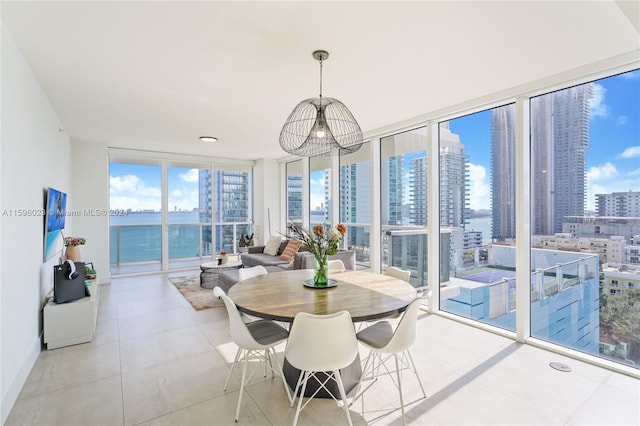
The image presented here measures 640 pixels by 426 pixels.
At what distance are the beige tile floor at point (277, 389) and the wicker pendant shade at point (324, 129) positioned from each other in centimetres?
197

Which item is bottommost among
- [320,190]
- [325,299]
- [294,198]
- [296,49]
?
[325,299]

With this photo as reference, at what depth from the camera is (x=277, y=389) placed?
2.50 metres

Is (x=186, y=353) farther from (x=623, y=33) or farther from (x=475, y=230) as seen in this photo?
(x=623, y=33)

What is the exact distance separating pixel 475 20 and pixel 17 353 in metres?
4.18

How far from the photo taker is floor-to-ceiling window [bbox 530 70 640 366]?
279 centimetres

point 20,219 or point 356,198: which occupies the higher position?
point 356,198

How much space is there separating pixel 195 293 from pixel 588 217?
522 centimetres

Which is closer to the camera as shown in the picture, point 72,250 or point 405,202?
point 72,250

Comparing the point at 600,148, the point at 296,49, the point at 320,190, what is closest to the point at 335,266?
the point at 296,49

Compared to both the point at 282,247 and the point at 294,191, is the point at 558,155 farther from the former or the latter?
the point at 294,191

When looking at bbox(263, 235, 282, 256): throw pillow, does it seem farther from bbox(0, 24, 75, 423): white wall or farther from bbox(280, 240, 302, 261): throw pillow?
bbox(0, 24, 75, 423): white wall

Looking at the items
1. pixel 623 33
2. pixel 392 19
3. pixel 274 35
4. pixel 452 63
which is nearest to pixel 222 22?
pixel 274 35

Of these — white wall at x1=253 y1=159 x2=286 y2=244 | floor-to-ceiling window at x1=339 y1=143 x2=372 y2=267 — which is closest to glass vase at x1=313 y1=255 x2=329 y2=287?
floor-to-ceiling window at x1=339 y1=143 x2=372 y2=267

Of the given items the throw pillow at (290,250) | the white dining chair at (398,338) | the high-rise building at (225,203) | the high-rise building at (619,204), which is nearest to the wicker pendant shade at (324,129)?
the white dining chair at (398,338)
